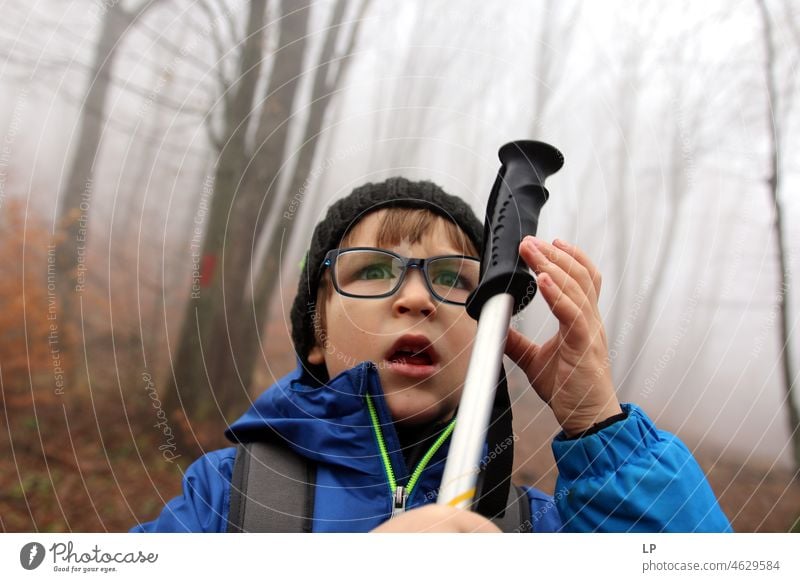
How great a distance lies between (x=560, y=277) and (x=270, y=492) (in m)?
0.30

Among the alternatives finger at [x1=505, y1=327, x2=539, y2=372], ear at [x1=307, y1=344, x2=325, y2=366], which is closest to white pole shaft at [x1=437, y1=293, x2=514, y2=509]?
finger at [x1=505, y1=327, x2=539, y2=372]

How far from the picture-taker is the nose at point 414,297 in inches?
19.0

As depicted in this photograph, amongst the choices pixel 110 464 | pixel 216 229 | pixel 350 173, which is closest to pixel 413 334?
pixel 350 173

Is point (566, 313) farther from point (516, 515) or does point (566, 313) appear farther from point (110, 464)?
point (110, 464)

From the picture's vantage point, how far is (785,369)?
0.82m

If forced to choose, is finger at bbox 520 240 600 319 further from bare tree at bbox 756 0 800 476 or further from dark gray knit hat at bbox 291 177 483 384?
bare tree at bbox 756 0 800 476

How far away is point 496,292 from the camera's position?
42 cm

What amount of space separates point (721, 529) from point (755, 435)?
13.0 inches

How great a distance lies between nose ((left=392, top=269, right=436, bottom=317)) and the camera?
48 centimetres
